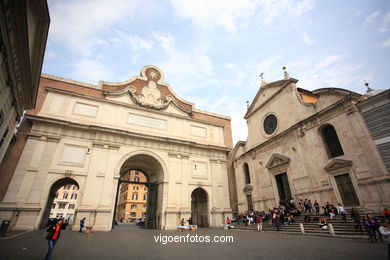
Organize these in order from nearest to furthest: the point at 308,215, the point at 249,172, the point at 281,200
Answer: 1. the point at 308,215
2. the point at 281,200
3. the point at 249,172

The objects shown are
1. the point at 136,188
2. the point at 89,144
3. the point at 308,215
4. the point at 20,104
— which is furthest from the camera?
the point at 136,188

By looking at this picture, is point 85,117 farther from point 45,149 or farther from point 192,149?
point 192,149

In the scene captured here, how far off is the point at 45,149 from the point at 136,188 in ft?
118

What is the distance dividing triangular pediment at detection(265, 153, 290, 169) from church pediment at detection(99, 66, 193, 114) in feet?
33.5

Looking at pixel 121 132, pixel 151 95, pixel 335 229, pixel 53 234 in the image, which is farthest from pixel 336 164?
pixel 151 95

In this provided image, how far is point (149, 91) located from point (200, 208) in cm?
1376

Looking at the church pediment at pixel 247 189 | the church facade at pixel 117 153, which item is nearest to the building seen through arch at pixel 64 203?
the church facade at pixel 117 153

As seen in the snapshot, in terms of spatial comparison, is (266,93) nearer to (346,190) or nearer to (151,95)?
(346,190)

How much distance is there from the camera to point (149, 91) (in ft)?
67.8

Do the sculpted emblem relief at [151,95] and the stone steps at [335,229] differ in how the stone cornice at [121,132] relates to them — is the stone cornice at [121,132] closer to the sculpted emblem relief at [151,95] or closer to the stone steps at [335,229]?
the sculpted emblem relief at [151,95]

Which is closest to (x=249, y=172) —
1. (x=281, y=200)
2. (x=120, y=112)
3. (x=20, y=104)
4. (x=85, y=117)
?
(x=281, y=200)

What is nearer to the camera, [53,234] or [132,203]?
[53,234]

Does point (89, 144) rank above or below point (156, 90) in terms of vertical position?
below

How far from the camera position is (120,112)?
18641 mm
